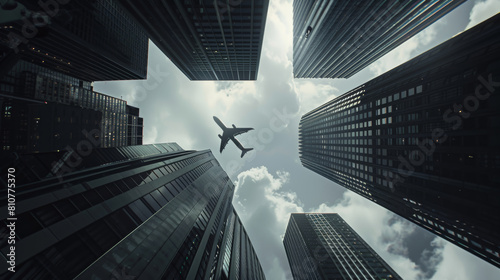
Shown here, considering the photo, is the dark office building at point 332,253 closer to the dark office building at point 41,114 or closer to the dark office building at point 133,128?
the dark office building at point 41,114

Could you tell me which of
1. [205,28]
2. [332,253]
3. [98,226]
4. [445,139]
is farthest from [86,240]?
[332,253]

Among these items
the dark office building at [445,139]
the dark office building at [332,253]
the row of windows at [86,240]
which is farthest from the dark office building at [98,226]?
the dark office building at [332,253]

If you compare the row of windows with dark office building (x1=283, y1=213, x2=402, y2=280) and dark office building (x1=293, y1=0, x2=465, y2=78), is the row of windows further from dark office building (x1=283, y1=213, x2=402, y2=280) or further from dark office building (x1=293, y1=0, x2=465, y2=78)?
dark office building (x1=283, y1=213, x2=402, y2=280)

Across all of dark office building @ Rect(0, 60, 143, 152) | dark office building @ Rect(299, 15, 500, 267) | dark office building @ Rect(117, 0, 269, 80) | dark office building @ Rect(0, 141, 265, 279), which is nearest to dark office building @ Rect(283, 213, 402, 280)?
dark office building @ Rect(299, 15, 500, 267)

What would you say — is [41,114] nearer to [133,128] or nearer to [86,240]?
[86,240]

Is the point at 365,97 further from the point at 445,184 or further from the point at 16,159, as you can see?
the point at 16,159

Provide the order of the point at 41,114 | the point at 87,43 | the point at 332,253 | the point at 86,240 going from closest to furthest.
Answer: the point at 86,240 → the point at 41,114 → the point at 87,43 → the point at 332,253
